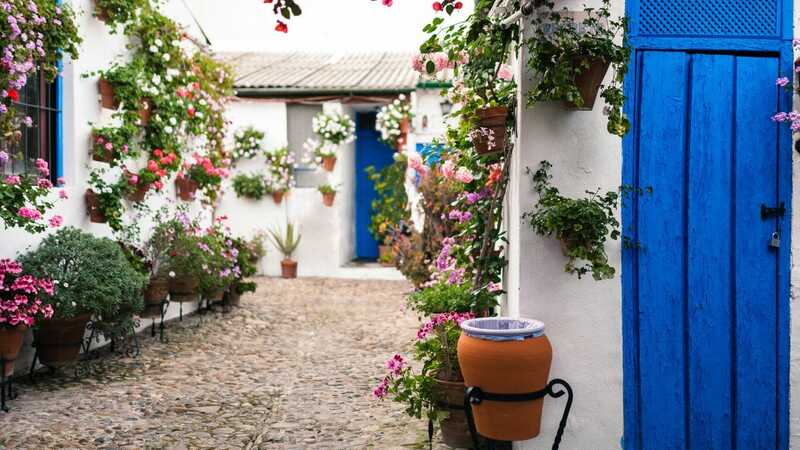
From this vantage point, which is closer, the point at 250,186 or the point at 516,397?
the point at 516,397

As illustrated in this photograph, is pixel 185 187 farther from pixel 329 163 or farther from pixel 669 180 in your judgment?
pixel 669 180

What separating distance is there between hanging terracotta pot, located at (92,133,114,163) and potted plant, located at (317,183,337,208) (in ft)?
21.0

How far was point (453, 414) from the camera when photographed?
4.26 m

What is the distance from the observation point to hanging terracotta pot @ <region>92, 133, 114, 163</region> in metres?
6.89

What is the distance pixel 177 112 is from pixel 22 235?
2.53 meters

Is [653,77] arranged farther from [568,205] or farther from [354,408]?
[354,408]

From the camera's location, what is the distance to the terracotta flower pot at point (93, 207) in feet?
22.4

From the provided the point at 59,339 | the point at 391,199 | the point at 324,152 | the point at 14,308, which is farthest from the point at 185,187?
the point at 391,199

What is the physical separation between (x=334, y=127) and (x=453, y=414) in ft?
30.8

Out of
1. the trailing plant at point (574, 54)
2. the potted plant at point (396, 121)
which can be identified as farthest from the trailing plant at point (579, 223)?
the potted plant at point (396, 121)

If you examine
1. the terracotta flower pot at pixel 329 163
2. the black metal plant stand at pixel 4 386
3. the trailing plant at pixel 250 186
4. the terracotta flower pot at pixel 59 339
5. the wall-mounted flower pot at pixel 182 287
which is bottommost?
the black metal plant stand at pixel 4 386

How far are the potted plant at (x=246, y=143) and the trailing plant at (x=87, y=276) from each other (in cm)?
701

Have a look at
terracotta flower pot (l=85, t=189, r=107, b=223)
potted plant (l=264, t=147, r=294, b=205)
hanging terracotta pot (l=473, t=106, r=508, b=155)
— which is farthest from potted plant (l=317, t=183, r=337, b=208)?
hanging terracotta pot (l=473, t=106, r=508, b=155)

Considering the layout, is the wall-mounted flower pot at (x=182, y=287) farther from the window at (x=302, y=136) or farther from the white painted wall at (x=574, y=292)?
the window at (x=302, y=136)
